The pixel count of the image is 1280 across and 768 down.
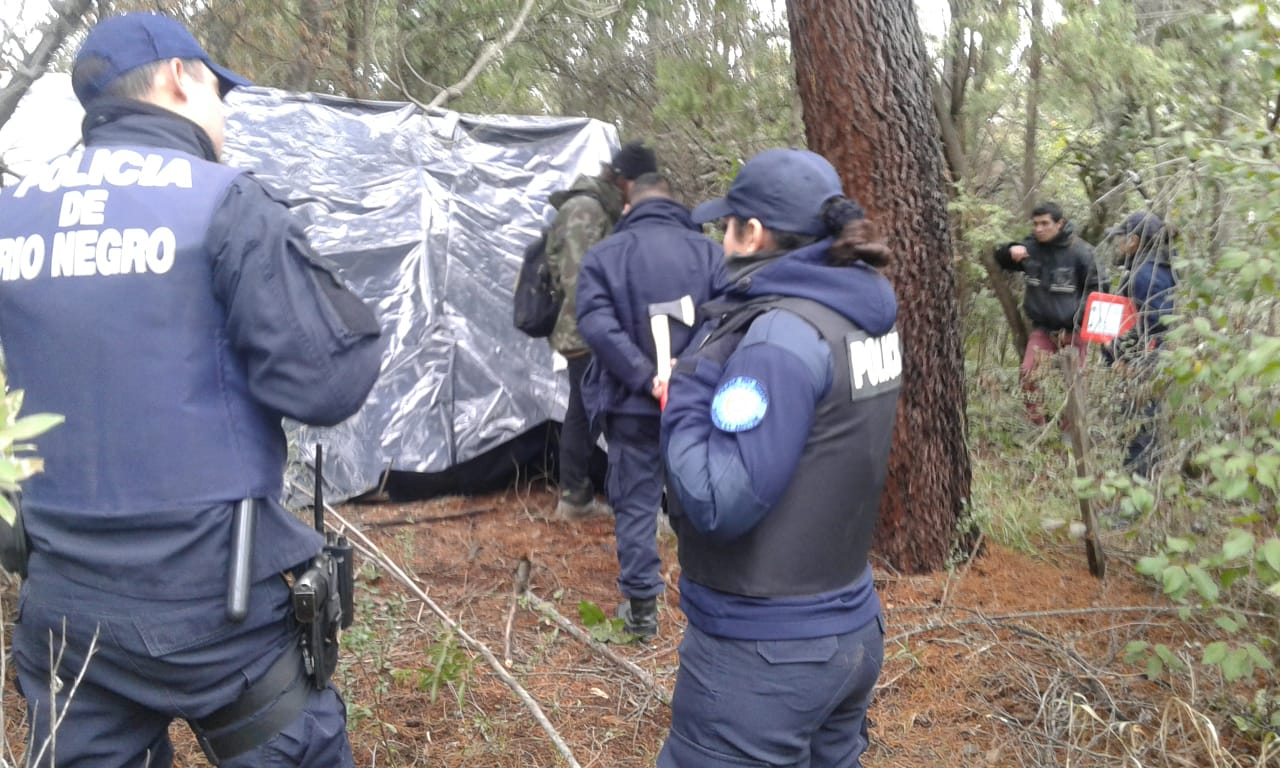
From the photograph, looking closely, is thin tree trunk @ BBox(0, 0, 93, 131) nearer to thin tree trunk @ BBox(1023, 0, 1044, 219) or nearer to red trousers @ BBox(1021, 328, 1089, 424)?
red trousers @ BBox(1021, 328, 1089, 424)

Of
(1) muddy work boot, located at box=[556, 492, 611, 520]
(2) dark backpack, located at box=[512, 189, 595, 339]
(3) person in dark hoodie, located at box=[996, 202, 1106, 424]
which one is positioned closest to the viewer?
(2) dark backpack, located at box=[512, 189, 595, 339]

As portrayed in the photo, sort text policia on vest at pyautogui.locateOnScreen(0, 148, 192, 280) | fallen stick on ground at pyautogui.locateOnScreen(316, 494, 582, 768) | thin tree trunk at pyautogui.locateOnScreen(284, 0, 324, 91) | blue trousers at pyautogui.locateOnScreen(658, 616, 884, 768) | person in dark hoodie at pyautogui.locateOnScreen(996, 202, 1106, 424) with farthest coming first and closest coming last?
thin tree trunk at pyautogui.locateOnScreen(284, 0, 324, 91) → person in dark hoodie at pyautogui.locateOnScreen(996, 202, 1106, 424) → fallen stick on ground at pyautogui.locateOnScreen(316, 494, 582, 768) → blue trousers at pyautogui.locateOnScreen(658, 616, 884, 768) → text policia on vest at pyautogui.locateOnScreen(0, 148, 192, 280)

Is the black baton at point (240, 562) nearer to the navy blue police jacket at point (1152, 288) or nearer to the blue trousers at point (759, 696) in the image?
the blue trousers at point (759, 696)

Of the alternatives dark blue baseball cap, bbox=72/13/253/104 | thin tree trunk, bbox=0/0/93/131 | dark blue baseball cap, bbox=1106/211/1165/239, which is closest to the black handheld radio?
dark blue baseball cap, bbox=72/13/253/104

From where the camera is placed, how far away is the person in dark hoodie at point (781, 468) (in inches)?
83.9

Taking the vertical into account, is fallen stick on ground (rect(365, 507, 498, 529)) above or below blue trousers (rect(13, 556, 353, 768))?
below

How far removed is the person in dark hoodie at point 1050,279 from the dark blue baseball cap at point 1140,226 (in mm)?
3156

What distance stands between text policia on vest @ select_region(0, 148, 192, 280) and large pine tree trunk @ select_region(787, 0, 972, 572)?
3.15 m

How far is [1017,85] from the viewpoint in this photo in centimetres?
848

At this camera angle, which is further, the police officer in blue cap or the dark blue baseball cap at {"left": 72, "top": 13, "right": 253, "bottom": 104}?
the dark blue baseball cap at {"left": 72, "top": 13, "right": 253, "bottom": 104}

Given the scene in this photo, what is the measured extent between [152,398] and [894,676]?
285cm

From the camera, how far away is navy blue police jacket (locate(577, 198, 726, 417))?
4.37 m

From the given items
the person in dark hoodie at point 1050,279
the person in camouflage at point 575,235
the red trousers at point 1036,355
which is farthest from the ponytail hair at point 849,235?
the person in dark hoodie at point 1050,279

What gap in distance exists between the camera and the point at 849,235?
89.4 inches
